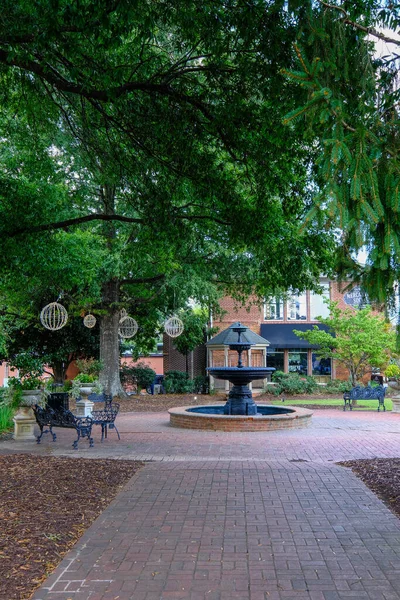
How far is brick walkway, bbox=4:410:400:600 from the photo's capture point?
4.58m

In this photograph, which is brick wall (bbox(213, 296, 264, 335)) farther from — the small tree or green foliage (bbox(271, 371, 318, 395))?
the small tree

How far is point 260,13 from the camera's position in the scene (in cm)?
673

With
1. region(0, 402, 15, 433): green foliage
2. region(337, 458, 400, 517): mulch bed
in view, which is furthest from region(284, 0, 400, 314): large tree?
region(0, 402, 15, 433): green foliage

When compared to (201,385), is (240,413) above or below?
below

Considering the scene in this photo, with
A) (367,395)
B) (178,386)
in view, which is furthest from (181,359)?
(367,395)

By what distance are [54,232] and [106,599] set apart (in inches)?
368

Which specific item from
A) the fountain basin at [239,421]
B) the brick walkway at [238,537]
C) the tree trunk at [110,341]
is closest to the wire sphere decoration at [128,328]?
the tree trunk at [110,341]

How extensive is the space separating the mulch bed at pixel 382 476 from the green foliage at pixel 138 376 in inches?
838

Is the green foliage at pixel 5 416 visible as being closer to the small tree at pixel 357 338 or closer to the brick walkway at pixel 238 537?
the brick walkway at pixel 238 537

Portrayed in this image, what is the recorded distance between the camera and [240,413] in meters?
16.6

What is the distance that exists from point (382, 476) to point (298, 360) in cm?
2565

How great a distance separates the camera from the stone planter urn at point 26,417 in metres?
12.8

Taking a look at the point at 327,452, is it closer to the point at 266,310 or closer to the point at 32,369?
the point at 32,369

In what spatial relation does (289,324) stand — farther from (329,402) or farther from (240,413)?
(240,413)
